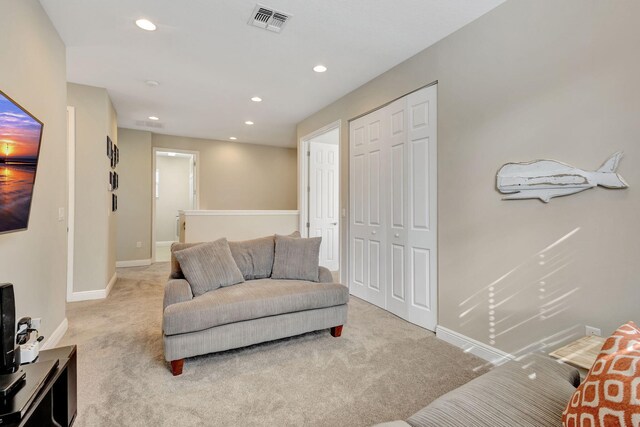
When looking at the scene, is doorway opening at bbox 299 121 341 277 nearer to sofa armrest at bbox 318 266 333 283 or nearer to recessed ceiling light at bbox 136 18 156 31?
sofa armrest at bbox 318 266 333 283

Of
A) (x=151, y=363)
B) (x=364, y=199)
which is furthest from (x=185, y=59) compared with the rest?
(x=151, y=363)

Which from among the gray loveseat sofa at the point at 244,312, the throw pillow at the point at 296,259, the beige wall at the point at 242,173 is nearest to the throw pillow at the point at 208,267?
the gray loveseat sofa at the point at 244,312

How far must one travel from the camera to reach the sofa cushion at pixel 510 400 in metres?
1.03

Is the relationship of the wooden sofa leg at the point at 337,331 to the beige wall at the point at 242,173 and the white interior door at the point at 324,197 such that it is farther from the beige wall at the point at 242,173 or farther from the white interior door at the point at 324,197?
the beige wall at the point at 242,173

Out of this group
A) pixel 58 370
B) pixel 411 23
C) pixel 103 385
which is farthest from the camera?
pixel 411 23

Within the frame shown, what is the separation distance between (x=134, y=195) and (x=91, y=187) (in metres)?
2.14

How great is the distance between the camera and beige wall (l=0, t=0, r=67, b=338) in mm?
1847

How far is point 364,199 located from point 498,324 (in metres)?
1.94

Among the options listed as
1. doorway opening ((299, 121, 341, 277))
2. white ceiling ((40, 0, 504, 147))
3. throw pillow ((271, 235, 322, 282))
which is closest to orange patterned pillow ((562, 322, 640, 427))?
throw pillow ((271, 235, 322, 282))

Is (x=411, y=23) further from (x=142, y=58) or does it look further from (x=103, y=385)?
(x=103, y=385)

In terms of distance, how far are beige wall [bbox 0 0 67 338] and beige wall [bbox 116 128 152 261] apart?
10.6 feet

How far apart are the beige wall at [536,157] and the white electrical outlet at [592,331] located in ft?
0.11

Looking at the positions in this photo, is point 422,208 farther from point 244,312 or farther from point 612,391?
point 612,391

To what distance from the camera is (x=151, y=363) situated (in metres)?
2.27
